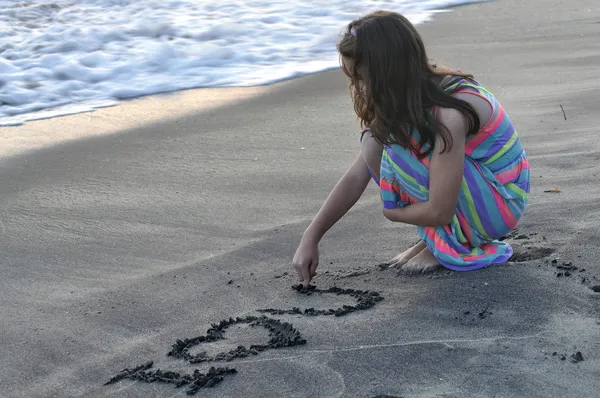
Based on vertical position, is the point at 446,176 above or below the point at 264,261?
above

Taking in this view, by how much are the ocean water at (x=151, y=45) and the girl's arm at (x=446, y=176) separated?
12.7 ft

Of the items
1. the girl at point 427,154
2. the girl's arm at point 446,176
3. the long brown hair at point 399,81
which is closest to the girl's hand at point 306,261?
the girl at point 427,154

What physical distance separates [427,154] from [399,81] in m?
0.24

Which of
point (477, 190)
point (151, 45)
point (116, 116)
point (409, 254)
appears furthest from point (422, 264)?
point (151, 45)

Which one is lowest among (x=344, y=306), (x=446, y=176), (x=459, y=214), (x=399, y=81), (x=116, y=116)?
(x=116, y=116)

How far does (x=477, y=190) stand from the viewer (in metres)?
2.69

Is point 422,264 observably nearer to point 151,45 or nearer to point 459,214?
point 459,214

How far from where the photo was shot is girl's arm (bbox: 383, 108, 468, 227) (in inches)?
99.3

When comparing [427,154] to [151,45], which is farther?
[151,45]

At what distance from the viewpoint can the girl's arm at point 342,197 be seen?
287 cm

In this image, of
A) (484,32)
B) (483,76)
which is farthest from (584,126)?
(484,32)

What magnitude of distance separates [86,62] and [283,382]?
564 cm

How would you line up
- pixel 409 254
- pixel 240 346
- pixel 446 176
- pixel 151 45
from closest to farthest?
pixel 240 346
pixel 446 176
pixel 409 254
pixel 151 45

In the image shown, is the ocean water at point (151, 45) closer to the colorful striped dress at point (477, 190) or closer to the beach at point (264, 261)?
the beach at point (264, 261)
